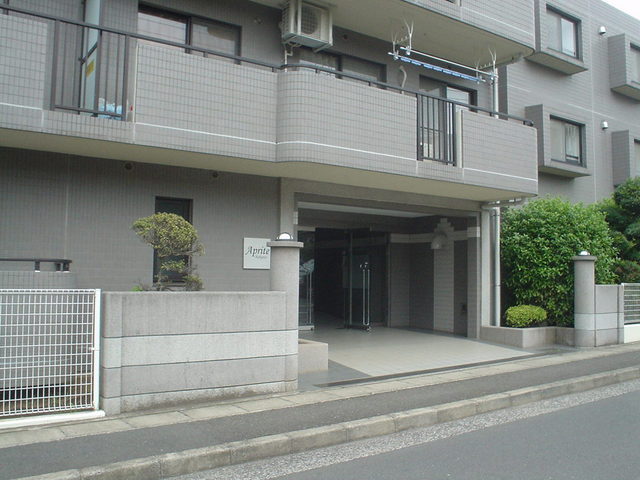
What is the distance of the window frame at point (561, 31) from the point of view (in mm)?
16656

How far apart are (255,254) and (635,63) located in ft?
52.4

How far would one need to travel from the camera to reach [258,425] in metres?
6.43

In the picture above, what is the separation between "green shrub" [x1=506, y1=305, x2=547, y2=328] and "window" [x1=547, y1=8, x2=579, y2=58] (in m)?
8.10

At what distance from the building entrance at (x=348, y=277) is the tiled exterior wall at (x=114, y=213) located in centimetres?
481

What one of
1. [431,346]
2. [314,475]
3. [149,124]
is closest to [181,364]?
[314,475]

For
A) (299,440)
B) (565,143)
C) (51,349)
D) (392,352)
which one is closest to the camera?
(299,440)

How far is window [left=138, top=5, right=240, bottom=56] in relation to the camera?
990 cm

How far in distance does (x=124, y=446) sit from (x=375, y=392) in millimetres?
3655

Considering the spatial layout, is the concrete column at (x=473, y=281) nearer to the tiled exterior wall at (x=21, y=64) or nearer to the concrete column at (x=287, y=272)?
the concrete column at (x=287, y=272)

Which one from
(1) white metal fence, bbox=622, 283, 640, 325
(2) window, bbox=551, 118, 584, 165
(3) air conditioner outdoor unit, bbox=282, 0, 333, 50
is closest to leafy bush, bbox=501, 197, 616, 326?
(1) white metal fence, bbox=622, 283, 640, 325

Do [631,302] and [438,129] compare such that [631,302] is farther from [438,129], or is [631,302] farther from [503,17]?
[503,17]

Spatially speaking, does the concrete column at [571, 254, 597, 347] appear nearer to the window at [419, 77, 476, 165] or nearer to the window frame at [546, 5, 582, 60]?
the window at [419, 77, 476, 165]

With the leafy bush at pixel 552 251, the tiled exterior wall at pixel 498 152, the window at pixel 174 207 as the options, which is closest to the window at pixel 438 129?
the tiled exterior wall at pixel 498 152

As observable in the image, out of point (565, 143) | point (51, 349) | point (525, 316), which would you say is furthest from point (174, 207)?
point (565, 143)
